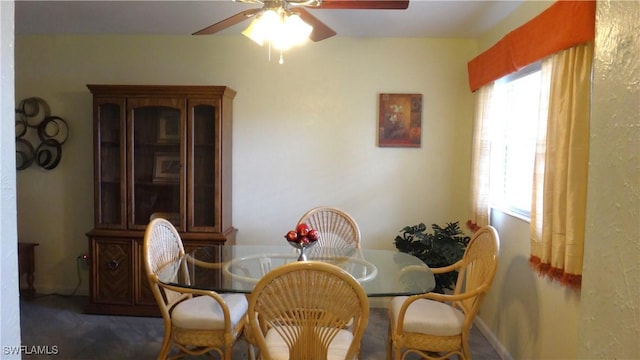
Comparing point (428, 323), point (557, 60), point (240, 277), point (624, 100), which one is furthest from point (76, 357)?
point (557, 60)

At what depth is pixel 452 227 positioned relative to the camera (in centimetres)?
311

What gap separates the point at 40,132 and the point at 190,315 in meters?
2.56

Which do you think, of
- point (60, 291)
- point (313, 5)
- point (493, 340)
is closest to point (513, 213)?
point (493, 340)

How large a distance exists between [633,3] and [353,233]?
8.02 ft

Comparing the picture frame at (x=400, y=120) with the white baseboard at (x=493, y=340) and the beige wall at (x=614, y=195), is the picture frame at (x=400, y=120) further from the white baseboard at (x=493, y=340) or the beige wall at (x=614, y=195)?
the beige wall at (x=614, y=195)

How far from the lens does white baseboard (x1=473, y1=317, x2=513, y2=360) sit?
2.66m

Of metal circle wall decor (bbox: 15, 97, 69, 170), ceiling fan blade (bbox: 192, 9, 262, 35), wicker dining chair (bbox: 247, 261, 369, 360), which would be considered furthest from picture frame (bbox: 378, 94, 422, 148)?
metal circle wall decor (bbox: 15, 97, 69, 170)

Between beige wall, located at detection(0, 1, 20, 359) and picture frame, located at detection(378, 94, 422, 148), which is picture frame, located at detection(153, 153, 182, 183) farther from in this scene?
beige wall, located at detection(0, 1, 20, 359)

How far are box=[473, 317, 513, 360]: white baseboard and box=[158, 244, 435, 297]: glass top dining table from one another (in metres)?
0.94

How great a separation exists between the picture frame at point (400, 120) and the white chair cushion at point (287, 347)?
1.91 meters

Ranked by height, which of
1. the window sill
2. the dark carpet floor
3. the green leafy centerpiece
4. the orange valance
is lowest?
the dark carpet floor

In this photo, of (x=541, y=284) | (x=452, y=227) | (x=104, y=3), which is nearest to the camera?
(x=541, y=284)

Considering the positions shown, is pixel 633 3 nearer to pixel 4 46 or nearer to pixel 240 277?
pixel 4 46

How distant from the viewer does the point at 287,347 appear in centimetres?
184
